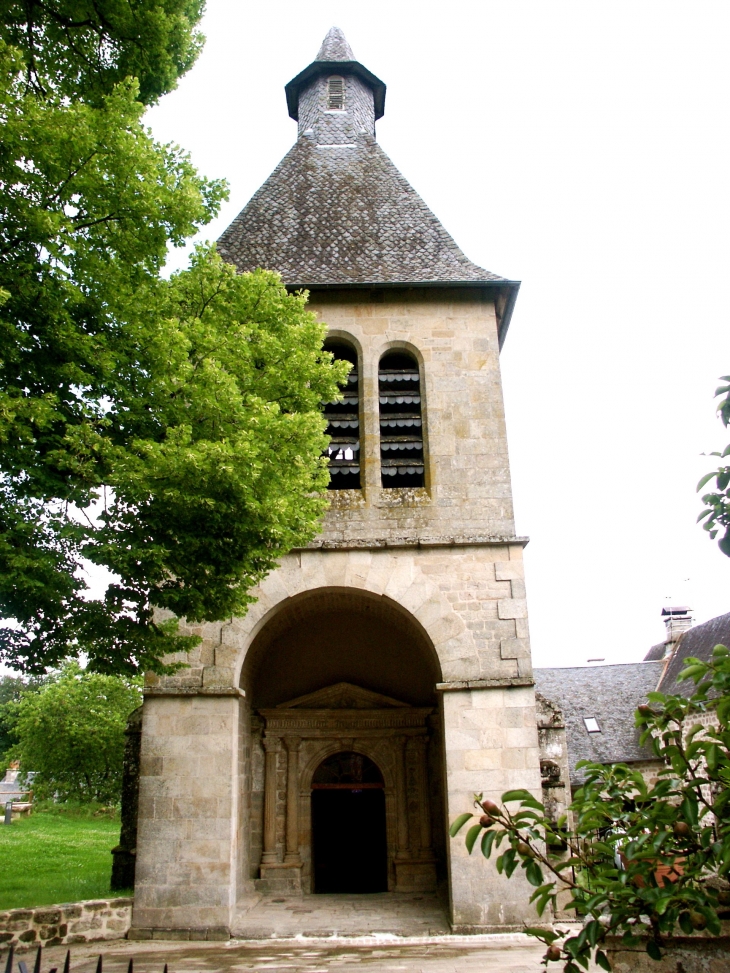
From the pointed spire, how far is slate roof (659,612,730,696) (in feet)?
65.0

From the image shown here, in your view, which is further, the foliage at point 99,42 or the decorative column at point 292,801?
the decorative column at point 292,801

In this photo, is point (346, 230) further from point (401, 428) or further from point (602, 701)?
point (602, 701)

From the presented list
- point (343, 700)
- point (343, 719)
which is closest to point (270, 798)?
point (343, 719)

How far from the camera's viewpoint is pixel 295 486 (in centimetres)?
734

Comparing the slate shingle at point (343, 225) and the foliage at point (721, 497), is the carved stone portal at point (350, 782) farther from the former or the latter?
the foliage at point (721, 497)

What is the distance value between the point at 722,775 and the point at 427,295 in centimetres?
1028

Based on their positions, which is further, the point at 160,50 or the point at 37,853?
the point at 37,853

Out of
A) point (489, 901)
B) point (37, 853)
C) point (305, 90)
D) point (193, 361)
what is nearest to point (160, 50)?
point (193, 361)

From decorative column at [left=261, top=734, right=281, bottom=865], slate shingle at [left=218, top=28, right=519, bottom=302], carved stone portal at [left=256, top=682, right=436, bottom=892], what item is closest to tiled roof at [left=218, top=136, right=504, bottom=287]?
slate shingle at [left=218, top=28, right=519, bottom=302]

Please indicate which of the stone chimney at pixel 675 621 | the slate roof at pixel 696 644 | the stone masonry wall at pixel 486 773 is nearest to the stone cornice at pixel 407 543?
the stone masonry wall at pixel 486 773

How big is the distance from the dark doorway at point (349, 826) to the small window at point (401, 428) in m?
4.76

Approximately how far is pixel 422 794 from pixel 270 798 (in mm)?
2370

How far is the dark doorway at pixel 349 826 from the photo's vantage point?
12242mm

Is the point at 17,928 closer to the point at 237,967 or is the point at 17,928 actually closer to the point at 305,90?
the point at 237,967
